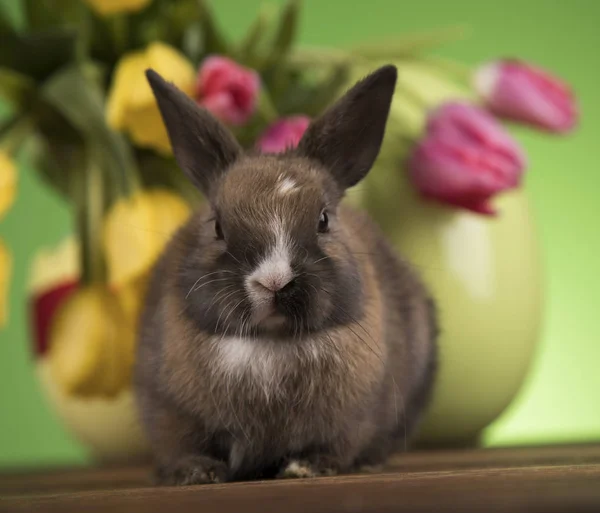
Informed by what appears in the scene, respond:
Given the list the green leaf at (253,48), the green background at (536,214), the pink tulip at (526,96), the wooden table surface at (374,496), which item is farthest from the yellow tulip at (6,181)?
the green background at (536,214)

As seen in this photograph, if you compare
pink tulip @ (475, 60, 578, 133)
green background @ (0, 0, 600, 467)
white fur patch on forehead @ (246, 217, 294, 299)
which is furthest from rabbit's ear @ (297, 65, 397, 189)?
green background @ (0, 0, 600, 467)

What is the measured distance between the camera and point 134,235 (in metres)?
0.93

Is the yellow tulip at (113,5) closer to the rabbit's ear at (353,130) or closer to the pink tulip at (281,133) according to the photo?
the pink tulip at (281,133)

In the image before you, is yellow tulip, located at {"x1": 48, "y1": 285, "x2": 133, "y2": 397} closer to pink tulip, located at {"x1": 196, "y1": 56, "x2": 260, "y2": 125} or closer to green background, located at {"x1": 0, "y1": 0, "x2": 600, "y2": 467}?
pink tulip, located at {"x1": 196, "y1": 56, "x2": 260, "y2": 125}

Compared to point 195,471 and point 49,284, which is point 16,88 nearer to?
point 49,284

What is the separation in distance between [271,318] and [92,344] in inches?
14.0

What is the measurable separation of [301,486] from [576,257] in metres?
1.27

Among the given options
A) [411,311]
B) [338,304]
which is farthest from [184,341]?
[411,311]

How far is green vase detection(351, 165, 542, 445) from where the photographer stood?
3.46 feet

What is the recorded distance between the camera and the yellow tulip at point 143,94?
934 mm

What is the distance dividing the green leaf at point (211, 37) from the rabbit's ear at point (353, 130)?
1.22ft

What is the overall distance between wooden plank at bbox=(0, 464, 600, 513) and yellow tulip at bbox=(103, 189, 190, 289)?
1.20ft

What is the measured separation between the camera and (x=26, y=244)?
5.46 feet

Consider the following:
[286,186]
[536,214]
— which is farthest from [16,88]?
[536,214]
